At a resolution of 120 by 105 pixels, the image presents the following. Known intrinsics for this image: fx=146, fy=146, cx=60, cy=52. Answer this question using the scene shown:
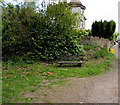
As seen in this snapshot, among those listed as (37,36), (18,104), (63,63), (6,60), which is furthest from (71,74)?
(6,60)

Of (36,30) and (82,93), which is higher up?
(36,30)

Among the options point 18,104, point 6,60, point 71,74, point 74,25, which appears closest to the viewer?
point 18,104

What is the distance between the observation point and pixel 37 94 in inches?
170

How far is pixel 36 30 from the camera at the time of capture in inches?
383

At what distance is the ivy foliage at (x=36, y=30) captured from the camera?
31.3ft

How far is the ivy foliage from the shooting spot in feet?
31.3

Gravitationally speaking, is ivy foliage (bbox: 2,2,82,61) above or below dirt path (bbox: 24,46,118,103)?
above

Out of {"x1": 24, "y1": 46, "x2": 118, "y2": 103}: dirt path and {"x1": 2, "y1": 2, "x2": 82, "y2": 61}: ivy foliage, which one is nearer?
{"x1": 24, "y1": 46, "x2": 118, "y2": 103}: dirt path

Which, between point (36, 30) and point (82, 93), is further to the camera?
point (36, 30)

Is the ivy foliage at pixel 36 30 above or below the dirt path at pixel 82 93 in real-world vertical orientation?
above

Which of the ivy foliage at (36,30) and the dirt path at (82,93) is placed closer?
the dirt path at (82,93)

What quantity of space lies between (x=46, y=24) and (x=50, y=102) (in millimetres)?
6856

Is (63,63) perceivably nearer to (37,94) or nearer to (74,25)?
(74,25)

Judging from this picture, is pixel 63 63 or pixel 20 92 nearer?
pixel 20 92
